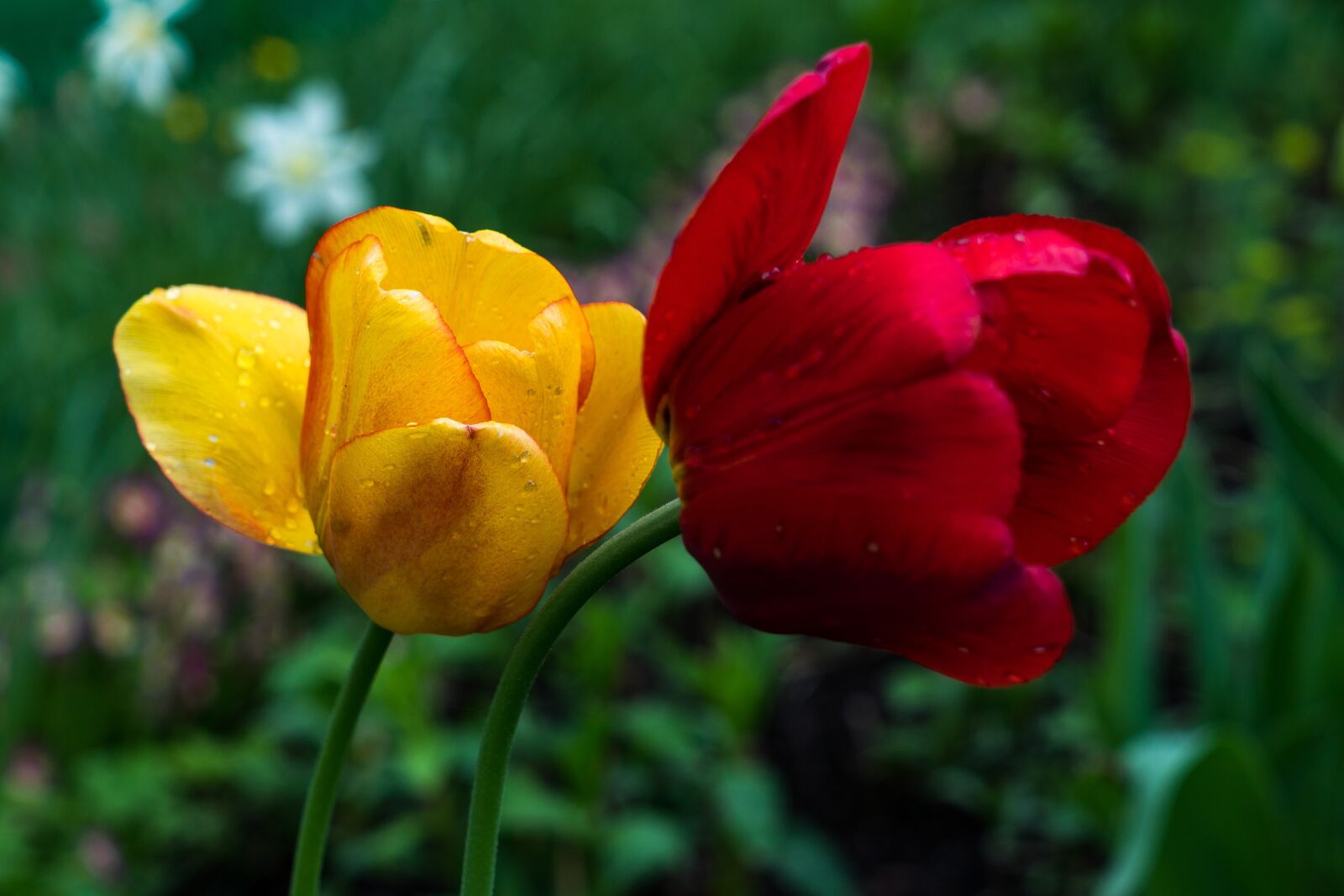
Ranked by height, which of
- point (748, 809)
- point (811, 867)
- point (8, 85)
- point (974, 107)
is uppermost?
point (8, 85)

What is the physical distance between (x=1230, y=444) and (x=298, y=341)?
278 cm

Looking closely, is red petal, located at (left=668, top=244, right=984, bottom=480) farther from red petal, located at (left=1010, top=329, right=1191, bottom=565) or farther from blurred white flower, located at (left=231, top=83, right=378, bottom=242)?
blurred white flower, located at (left=231, top=83, right=378, bottom=242)

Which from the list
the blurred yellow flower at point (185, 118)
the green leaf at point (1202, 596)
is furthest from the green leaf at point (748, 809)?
the blurred yellow flower at point (185, 118)

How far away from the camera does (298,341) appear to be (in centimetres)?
41

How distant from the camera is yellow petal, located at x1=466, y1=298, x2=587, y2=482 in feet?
1.14

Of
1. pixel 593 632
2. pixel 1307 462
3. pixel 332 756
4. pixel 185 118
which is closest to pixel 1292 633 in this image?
pixel 1307 462

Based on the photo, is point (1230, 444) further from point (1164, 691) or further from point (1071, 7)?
point (1071, 7)

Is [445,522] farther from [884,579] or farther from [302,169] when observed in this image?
[302,169]

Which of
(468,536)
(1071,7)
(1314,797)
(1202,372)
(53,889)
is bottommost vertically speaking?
(1202,372)

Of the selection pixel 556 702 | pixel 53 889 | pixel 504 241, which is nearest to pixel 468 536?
pixel 504 241

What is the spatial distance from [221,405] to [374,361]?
74 mm

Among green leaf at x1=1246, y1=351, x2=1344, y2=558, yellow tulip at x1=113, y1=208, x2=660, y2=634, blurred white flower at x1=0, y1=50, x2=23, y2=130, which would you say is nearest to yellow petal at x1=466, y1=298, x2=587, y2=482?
yellow tulip at x1=113, y1=208, x2=660, y2=634

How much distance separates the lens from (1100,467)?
0.35 meters

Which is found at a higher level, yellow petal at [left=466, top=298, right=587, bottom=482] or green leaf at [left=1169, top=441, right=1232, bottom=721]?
yellow petal at [left=466, top=298, right=587, bottom=482]
